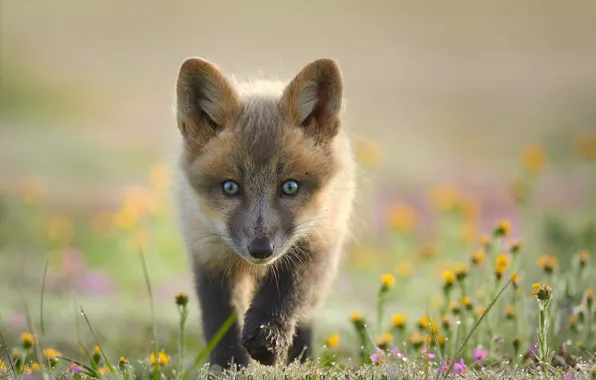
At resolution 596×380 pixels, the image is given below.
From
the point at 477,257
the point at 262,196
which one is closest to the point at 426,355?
the point at 477,257

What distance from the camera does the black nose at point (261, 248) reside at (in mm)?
4195

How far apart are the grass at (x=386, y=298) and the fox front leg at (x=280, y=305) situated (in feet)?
0.68

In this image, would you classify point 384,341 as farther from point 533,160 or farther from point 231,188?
point 533,160

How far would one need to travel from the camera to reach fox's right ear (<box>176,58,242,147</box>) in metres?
4.63

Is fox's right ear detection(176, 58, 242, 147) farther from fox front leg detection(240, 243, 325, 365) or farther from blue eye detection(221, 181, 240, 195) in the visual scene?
fox front leg detection(240, 243, 325, 365)

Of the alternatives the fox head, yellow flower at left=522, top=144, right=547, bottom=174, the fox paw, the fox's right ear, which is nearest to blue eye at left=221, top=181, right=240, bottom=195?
the fox head

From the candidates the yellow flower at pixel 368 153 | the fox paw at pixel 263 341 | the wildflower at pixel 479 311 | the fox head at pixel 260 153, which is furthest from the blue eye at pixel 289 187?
the yellow flower at pixel 368 153

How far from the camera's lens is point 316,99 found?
4746 mm

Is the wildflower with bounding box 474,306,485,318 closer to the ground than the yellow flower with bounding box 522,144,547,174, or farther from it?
closer to the ground

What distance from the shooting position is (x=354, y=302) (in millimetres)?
8742

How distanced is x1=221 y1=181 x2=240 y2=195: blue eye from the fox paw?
0.76 metres

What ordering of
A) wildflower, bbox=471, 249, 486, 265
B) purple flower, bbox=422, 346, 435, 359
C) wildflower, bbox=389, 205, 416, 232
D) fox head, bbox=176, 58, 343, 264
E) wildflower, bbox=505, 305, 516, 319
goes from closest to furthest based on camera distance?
purple flower, bbox=422, 346, 435, 359, fox head, bbox=176, 58, 343, 264, wildflower, bbox=471, 249, 486, 265, wildflower, bbox=505, 305, 516, 319, wildflower, bbox=389, 205, 416, 232

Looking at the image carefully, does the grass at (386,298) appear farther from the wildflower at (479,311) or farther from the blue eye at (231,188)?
the blue eye at (231,188)

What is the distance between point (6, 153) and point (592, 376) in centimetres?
1313
